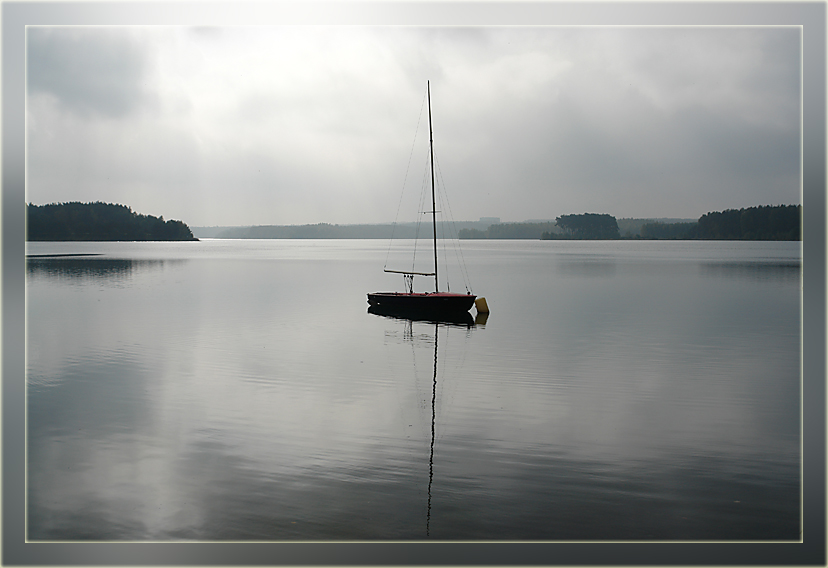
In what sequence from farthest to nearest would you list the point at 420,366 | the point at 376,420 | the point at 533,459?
the point at 420,366, the point at 376,420, the point at 533,459

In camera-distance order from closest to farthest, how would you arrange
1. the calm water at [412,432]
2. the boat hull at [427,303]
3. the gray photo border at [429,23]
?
the gray photo border at [429,23] < the calm water at [412,432] < the boat hull at [427,303]

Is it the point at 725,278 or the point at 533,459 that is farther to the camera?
the point at 725,278

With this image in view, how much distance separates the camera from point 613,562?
224 inches

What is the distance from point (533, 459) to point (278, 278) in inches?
2089

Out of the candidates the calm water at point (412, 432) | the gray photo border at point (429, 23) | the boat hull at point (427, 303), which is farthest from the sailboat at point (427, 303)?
the gray photo border at point (429, 23)

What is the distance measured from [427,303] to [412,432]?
19949mm

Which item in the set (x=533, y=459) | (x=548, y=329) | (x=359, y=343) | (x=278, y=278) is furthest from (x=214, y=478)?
(x=278, y=278)

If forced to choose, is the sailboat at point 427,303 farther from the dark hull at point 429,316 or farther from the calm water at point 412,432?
the calm water at point 412,432

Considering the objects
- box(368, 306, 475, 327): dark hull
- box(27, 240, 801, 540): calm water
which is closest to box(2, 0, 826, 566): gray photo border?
box(27, 240, 801, 540): calm water

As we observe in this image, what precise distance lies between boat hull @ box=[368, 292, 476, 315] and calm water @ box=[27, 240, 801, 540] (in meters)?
3.31

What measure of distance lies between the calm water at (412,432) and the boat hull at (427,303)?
10.9 feet

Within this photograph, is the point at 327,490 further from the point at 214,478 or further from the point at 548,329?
the point at 548,329

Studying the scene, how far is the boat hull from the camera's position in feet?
101

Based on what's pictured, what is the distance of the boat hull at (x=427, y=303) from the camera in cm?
3072
